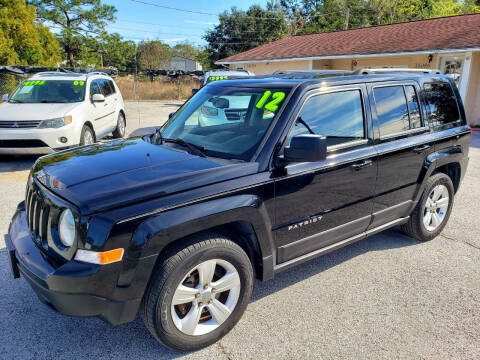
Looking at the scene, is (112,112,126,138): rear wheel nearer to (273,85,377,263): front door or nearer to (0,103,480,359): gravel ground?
(0,103,480,359): gravel ground

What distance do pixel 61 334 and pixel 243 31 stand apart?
43.0 m

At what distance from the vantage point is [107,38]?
4072 cm

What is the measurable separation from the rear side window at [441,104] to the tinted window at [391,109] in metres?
0.49

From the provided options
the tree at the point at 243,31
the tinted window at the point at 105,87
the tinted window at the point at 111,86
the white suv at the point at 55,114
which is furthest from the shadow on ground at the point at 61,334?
the tree at the point at 243,31

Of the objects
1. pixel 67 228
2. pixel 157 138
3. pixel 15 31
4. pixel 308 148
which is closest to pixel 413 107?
pixel 308 148

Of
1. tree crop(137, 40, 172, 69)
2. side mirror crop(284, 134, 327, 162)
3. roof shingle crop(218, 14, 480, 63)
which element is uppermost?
tree crop(137, 40, 172, 69)

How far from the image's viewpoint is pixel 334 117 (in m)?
3.22

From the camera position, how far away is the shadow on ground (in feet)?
8.36

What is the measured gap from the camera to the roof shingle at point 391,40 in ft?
49.6

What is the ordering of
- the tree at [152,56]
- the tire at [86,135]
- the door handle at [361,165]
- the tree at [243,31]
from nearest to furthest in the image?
the door handle at [361,165], the tire at [86,135], the tree at [243,31], the tree at [152,56]

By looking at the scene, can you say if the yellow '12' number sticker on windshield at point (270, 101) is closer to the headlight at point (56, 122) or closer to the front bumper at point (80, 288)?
the front bumper at point (80, 288)

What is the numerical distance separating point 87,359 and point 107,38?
43807mm

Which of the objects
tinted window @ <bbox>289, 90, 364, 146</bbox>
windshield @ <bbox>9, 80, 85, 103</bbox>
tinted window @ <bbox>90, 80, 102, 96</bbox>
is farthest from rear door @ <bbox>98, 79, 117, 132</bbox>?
tinted window @ <bbox>289, 90, 364, 146</bbox>

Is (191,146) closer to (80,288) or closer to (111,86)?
(80,288)
